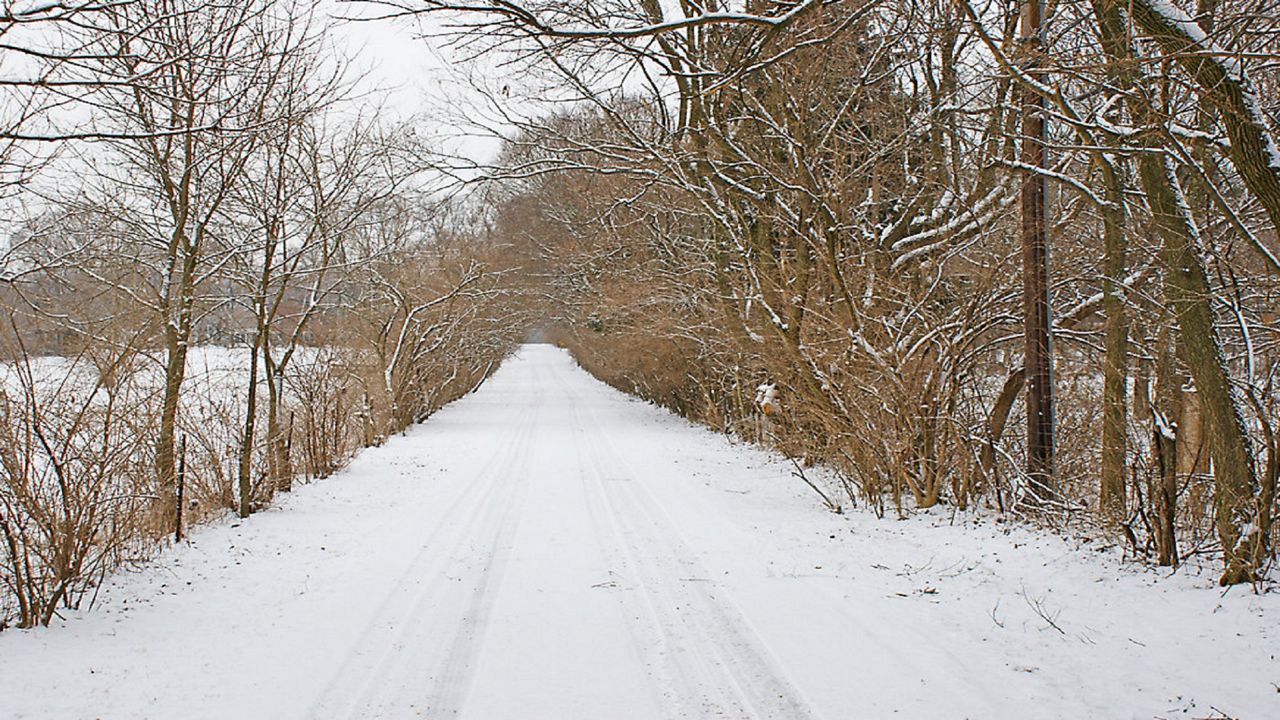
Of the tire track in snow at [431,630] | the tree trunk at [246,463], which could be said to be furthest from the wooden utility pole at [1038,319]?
the tree trunk at [246,463]

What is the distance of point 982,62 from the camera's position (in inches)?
380

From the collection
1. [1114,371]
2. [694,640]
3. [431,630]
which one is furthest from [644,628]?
[1114,371]

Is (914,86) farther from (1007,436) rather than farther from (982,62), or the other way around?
(1007,436)

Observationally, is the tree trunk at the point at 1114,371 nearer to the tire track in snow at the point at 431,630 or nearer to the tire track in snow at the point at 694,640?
the tire track in snow at the point at 694,640

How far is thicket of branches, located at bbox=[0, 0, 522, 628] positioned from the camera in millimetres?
5605

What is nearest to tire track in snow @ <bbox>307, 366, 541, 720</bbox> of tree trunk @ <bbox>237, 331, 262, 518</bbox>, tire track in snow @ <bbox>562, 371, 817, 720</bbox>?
tire track in snow @ <bbox>562, 371, 817, 720</bbox>

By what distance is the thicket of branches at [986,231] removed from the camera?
556 cm

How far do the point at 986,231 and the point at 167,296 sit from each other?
377 inches

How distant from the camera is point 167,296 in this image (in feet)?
A: 31.0

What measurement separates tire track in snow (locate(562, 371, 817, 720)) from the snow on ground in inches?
0.8

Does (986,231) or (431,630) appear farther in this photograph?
(986,231)

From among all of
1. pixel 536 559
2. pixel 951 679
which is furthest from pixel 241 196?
pixel 951 679

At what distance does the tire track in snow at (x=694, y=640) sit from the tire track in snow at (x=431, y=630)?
109cm

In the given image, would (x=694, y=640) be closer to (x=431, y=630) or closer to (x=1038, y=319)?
(x=431, y=630)
